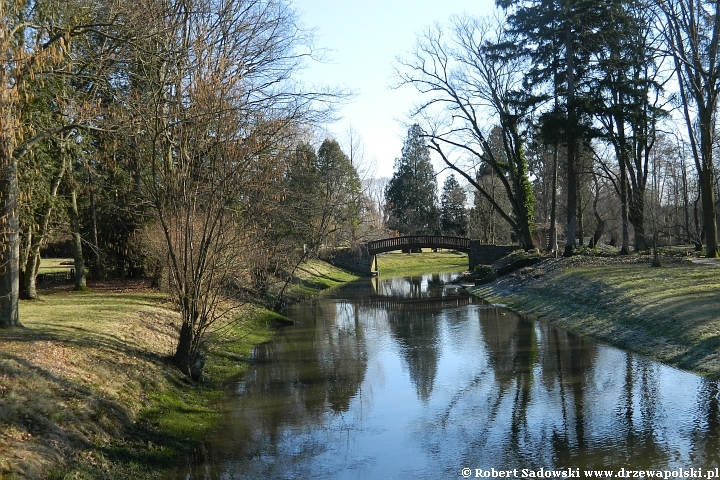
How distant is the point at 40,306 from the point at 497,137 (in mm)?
42936

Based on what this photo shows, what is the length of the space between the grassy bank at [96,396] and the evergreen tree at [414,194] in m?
60.1

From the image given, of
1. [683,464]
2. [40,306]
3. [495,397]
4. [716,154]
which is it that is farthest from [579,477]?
[716,154]

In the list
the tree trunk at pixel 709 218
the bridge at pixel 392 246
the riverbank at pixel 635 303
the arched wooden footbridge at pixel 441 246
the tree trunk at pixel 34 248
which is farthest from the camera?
the bridge at pixel 392 246

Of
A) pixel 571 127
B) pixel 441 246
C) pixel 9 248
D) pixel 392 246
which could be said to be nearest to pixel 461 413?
pixel 9 248

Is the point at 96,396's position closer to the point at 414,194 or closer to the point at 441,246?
the point at 441,246

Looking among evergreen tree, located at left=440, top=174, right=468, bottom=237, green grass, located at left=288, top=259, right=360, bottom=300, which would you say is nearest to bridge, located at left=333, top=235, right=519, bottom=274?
green grass, located at left=288, top=259, right=360, bottom=300

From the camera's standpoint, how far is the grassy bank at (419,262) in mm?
62394

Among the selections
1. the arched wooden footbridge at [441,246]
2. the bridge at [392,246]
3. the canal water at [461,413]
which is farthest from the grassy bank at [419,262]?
the canal water at [461,413]

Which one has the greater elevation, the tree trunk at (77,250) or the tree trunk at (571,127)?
the tree trunk at (571,127)

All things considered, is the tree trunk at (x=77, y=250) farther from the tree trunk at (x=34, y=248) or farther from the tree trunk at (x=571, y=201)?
the tree trunk at (x=571, y=201)

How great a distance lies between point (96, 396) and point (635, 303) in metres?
15.4

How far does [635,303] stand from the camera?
65.0 feet

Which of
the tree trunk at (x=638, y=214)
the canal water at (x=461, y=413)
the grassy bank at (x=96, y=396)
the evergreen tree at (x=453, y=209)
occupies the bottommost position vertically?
the canal water at (x=461, y=413)

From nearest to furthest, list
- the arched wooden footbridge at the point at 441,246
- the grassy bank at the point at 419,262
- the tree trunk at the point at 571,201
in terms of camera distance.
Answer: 1. the tree trunk at the point at 571,201
2. the arched wooden footbridge at the point at 441,246
3. the grassy bank at the point at 419,262
